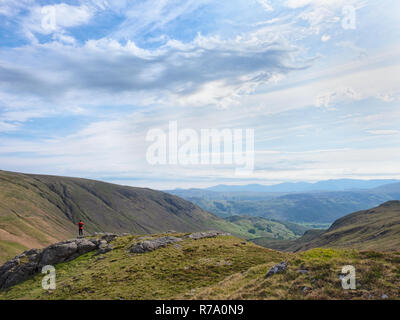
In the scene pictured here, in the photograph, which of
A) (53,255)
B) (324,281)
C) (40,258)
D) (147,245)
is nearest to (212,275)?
(324,281)

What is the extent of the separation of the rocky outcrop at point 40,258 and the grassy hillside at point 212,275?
2254 mm

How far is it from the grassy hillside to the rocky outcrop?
2254 mm

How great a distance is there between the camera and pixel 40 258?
4522cm

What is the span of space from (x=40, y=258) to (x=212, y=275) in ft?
111

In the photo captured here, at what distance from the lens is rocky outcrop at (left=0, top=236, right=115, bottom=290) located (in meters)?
42.0

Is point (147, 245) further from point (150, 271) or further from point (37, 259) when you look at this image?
point (37, 259)

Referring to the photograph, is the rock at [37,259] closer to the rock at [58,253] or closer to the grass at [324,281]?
the rock at [58,253]

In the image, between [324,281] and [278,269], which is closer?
[324,281]

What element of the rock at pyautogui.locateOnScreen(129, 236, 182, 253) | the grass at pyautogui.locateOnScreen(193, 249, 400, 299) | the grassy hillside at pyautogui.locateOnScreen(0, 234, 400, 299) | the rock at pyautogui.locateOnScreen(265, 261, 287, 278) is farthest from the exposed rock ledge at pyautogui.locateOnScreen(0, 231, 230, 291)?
the rock at pyautogui.locateOnScreen(265, 261, 287, 278)

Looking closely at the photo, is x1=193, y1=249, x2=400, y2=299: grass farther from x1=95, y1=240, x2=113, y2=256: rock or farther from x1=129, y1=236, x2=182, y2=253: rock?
x1=95, y1=240, x2=113, y2=256: rock

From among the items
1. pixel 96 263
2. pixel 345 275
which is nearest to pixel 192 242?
pixel 96 263

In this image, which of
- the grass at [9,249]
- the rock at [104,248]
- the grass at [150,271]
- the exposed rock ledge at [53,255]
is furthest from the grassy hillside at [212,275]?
the grass at [9,249]
